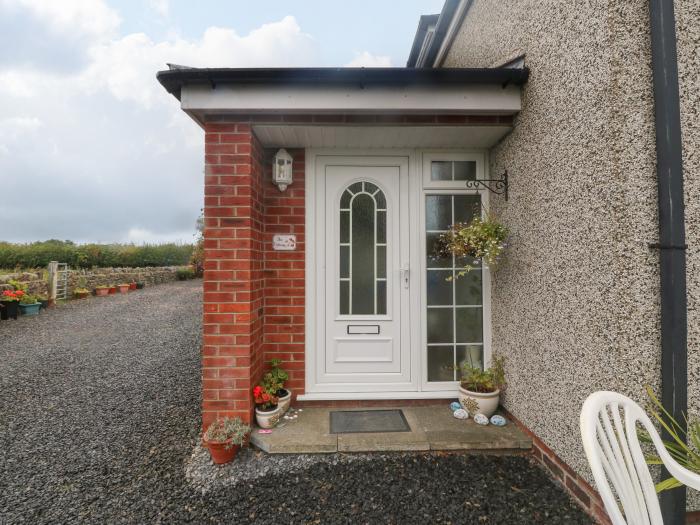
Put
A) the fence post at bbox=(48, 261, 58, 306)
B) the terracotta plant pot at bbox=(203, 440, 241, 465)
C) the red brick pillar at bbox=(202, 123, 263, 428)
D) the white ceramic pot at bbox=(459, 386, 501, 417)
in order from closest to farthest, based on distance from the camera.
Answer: the terracotta plant pot at bbox=(203, 440, 241, 465)
the red brick pillar at bbox=(202, 123, 263, 428)
the white ceramic pot at bbox=(459, 386, 501, 417)
the fence post at bbox=(48, 261, 58, 306)

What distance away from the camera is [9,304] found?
8461mm

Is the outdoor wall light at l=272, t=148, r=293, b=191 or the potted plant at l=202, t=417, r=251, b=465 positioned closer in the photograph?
A: the potted plant at l=202, t=417, r=251, b=465

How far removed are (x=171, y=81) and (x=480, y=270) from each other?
11.3 ft

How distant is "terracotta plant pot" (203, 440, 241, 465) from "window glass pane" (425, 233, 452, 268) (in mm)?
2545

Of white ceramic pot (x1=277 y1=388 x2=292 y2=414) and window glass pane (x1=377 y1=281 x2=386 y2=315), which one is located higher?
window glass pane (x1=377 y1=281 x2=386 y2=315)

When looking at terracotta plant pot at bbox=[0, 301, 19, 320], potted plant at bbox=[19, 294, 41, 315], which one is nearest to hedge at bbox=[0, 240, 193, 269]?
potted plant at bbox=[19, 294, 41, 315]

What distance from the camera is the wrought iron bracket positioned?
124 inches

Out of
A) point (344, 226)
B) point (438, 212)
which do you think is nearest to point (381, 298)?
point (344, 226)

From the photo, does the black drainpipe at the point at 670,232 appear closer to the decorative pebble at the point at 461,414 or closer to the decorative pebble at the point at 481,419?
the decorative pebble at the point at 481,419

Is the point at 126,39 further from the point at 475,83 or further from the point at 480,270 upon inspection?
the point at 480,270

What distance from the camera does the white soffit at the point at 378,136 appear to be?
3049 millimetres


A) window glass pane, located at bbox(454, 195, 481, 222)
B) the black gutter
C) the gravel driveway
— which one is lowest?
the gravel driveway

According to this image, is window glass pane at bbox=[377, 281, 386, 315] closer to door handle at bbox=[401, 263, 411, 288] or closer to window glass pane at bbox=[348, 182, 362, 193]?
door handle at bbox=[401, 263, 411, 288]

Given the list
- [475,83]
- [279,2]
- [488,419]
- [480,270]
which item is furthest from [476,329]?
[279,2]
